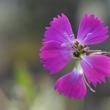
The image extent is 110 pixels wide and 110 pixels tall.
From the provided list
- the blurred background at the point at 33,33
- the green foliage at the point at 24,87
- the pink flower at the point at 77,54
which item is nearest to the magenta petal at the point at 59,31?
the pink flower at the point at 77,54

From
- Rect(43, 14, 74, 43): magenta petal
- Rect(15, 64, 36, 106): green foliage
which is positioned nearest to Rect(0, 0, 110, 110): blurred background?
Rect(15, 64, 36, 106): green foliage

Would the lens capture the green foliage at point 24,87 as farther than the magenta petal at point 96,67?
Yes

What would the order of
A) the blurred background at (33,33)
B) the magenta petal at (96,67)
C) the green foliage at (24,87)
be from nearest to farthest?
the magenta petal at (96,67) < the green foliage at (24,87) < the blurred background at (33,33)

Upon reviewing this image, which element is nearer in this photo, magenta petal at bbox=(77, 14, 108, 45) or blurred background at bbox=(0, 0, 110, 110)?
magenta petal at bbox=(77, 14, 108, 45)

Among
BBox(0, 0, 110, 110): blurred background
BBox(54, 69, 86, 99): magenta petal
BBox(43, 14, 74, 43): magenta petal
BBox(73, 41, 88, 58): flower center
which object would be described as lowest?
BBox(54, 69, 86, 99): magenta petal

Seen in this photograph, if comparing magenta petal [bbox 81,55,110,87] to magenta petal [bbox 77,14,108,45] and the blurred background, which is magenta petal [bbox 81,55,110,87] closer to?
magenta petal [bbox 77,14,108,45]

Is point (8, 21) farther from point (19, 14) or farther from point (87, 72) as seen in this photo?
point (87, 72)

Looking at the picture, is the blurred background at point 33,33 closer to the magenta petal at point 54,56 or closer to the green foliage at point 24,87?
the green foliage at point 24,87
